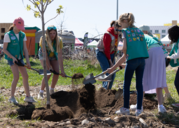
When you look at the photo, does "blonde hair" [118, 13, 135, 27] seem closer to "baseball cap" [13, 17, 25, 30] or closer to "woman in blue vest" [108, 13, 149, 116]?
"woman in blue vest" [108, 13, 149, 116]

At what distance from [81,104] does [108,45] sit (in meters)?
1.52

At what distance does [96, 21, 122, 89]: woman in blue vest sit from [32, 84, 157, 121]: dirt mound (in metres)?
0.63

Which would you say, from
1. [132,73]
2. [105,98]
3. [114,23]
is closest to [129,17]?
[132,73]

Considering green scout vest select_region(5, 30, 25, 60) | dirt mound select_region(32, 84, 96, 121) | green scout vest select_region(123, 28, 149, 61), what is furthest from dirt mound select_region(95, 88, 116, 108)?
green scout vest select_region(5, 30, 25, 60)

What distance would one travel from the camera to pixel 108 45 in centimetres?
534

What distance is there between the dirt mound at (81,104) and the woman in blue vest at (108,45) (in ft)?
2.07

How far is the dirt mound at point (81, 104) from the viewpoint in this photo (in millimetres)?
4168

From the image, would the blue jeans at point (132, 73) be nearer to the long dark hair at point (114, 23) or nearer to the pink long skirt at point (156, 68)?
the pink long skirt at point (156, 68)

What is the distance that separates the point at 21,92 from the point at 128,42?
360 cm

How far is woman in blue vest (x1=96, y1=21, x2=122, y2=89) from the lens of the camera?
530cm

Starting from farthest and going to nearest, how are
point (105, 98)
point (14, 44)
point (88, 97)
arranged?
point (105, 98), point (14, 44), point (88, 97)

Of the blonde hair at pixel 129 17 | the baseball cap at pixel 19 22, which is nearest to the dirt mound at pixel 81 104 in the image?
the blonde hair at pixel 129 17

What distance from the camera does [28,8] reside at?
408 centimetres

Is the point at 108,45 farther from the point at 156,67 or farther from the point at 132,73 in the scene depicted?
the point at 132,73
